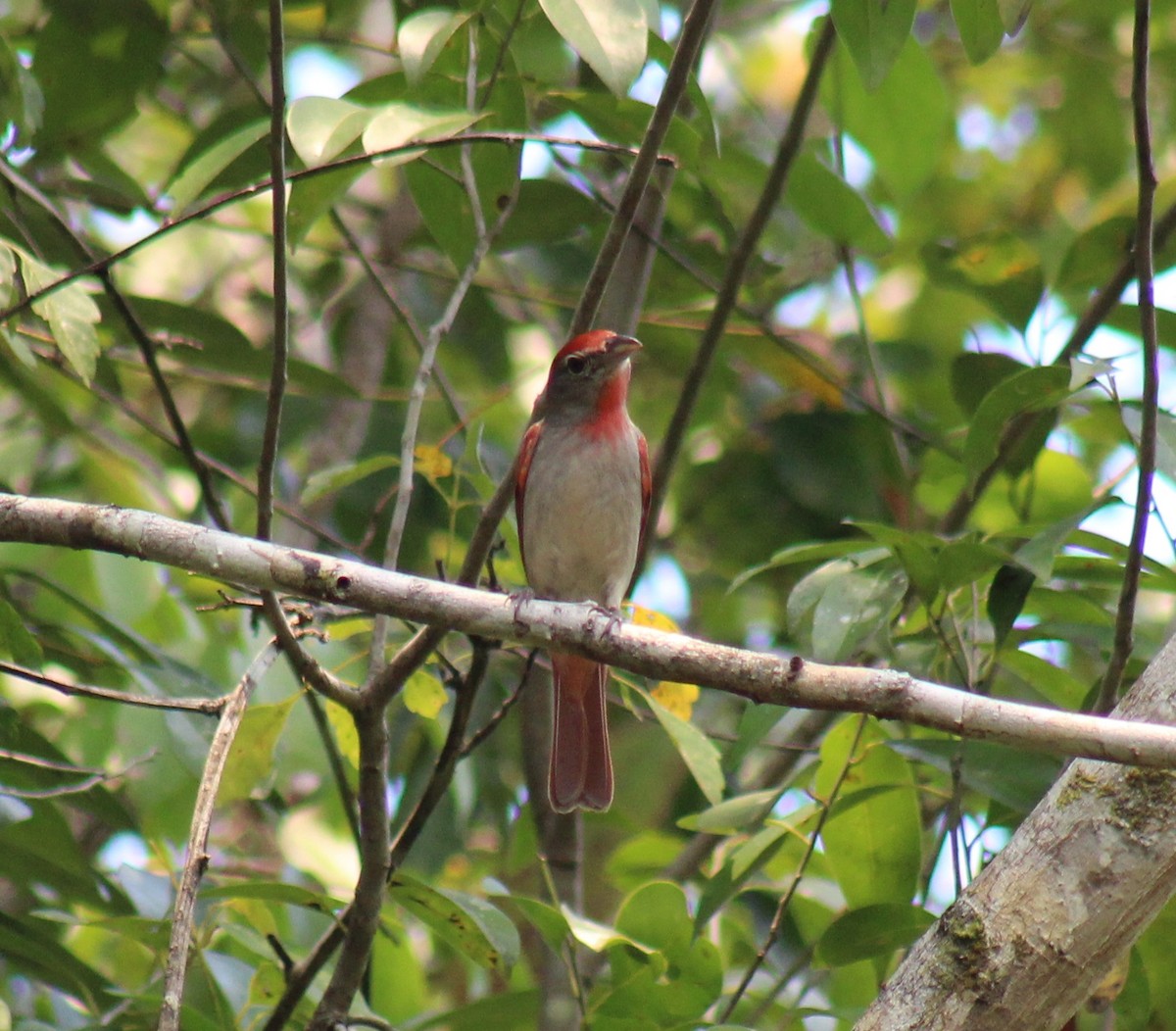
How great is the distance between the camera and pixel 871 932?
342 cm

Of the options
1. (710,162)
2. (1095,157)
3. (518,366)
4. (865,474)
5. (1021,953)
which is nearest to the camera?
(1021,953)

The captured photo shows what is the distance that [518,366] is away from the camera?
7.13m

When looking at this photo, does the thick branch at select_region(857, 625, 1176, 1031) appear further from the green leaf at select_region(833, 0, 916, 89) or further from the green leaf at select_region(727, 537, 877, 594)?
the green leaf at select_region(833, 0, 916, 89)

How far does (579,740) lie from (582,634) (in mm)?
1815

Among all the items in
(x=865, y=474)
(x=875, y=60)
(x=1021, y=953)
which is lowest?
(x=1021, y=953)

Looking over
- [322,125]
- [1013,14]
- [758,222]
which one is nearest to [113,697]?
[322,125]

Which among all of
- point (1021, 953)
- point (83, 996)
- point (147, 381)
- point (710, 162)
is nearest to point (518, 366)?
point (147, 381)

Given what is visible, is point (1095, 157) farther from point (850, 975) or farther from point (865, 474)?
point (850, 975)

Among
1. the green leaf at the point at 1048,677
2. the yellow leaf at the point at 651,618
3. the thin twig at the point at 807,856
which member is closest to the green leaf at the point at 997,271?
the green leaf at the point at 1048,677

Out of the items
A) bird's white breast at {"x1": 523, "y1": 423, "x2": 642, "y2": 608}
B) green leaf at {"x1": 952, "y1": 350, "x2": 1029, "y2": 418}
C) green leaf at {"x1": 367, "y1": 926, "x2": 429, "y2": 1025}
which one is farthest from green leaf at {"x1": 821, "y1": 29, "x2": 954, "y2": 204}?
green leaf at {"x1": 367, "y1": 926, "x2": 429, "y2": 1025}

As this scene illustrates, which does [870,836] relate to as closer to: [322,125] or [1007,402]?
[1007,402]

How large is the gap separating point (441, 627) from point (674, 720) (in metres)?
0.91

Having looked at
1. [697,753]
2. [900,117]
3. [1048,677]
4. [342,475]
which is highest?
[900,117]

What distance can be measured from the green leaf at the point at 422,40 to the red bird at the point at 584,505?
157 cm
